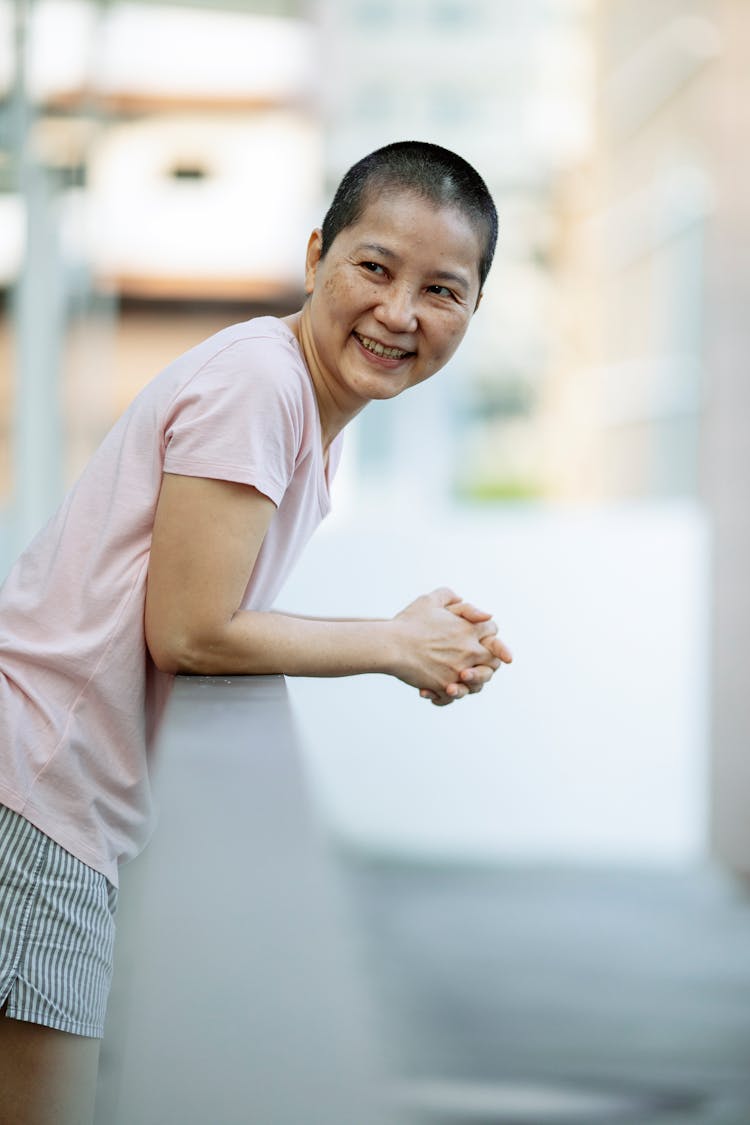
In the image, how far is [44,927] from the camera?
1396mm

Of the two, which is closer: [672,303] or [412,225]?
[412,225]

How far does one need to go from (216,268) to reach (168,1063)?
7023mm

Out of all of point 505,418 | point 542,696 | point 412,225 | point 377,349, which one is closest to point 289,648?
point 377,349

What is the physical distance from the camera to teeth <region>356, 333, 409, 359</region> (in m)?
1.49

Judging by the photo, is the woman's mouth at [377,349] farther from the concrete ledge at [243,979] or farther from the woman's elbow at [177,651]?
the concrete ledge at [243,979]

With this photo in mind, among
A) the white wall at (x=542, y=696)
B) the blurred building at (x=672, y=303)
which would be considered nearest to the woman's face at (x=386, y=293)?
the white wall at (x=542, y=696)

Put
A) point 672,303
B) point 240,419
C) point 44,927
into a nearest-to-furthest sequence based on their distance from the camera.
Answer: point 240,419 → point 44,927 → point 672,303

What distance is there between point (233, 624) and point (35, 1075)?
47cm

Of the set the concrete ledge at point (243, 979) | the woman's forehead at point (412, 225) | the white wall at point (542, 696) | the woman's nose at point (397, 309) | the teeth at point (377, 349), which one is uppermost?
the white wall at point (542, 696)

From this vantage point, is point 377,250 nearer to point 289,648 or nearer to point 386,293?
point 386,293

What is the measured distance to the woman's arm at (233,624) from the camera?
1.29m

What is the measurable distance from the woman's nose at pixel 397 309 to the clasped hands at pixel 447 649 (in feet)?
0.95

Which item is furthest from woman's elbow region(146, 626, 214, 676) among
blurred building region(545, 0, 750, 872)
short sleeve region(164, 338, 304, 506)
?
blurred building region(545, 0, 750, 872)

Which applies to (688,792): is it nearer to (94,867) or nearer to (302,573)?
(302,573)
